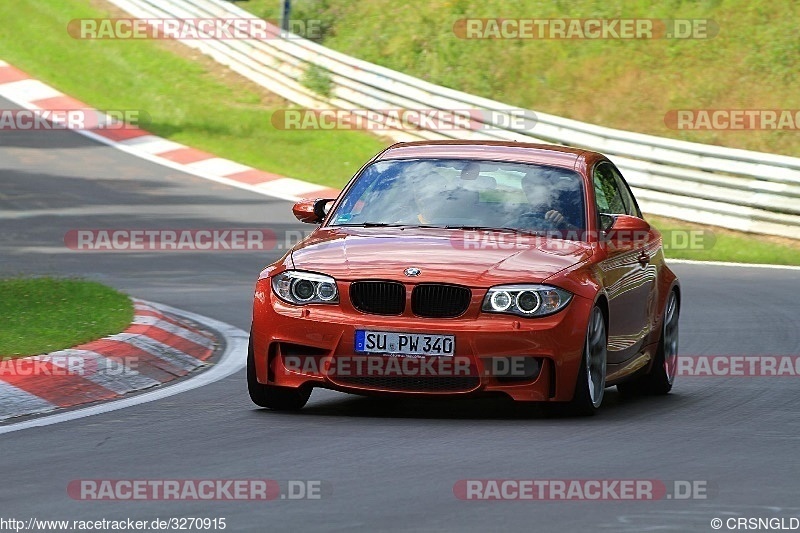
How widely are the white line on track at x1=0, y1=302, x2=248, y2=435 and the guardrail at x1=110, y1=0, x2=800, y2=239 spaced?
32.0ft

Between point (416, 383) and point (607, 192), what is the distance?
2361 mm

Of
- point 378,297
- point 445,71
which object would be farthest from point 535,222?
point 445,71

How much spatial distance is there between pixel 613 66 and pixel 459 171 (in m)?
19.0

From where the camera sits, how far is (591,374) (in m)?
9.16

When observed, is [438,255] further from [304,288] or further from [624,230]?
[624,230]

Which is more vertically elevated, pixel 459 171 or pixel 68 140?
pixel 459 171

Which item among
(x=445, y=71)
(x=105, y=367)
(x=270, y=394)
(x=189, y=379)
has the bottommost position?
(x=189, y=379)

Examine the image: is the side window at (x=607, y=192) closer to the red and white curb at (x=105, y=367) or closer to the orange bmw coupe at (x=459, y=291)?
the orange bmw coupe at (x=459, y=291)

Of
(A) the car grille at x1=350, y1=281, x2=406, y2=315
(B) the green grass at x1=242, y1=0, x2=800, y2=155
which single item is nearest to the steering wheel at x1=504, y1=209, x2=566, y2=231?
(A) the car grille at x1=350, y1=281, x2=406, y2=315

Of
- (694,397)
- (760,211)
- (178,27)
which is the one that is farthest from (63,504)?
(178,27)

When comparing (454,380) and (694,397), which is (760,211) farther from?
(454,380)

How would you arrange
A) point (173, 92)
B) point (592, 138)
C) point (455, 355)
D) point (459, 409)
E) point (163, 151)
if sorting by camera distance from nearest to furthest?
1. point (455, 355)
2. point (459, 409)
3. point (592, 138)
4. point (163, 151)
5. point (173, 92)

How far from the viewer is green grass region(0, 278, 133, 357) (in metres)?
10.4

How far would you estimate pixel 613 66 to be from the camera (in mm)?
28531
